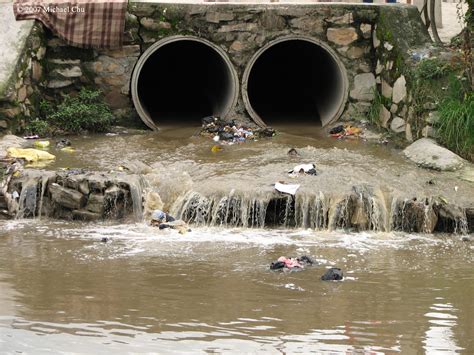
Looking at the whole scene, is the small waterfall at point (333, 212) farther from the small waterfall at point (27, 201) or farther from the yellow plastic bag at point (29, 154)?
the yellow plastic bag at point (29, 154)

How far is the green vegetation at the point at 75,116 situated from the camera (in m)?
12.7

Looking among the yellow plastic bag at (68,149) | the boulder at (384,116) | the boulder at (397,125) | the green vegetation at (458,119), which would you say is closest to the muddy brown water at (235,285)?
the yellow plastic bag at (68,149)

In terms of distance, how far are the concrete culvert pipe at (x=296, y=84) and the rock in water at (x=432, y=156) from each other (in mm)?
2191

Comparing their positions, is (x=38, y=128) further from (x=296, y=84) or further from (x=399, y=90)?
(x=296, y=84)

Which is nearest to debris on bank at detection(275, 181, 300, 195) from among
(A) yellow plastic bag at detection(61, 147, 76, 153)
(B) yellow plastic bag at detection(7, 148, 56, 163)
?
(B) yellow plastic bag at detection(7, 148, 56, 163)

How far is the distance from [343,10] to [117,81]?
3.28 m

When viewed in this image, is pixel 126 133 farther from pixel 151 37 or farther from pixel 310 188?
pixel 310 188

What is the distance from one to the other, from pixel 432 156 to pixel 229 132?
287 centimetres

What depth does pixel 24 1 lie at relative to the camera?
13219 mm

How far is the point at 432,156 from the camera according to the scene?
1104 centimetres

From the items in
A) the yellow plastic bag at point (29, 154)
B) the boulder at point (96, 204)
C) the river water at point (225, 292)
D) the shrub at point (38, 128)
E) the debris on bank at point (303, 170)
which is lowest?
the river water at point (225, 292)

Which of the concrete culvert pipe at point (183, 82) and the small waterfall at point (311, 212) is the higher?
the concrete culvert pipe at point (183, 82)

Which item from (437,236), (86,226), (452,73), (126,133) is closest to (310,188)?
(437,236)

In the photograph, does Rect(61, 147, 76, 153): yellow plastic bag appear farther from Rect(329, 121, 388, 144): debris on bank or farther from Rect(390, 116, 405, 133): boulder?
Rect(390, 116, 405, 133): boulder
